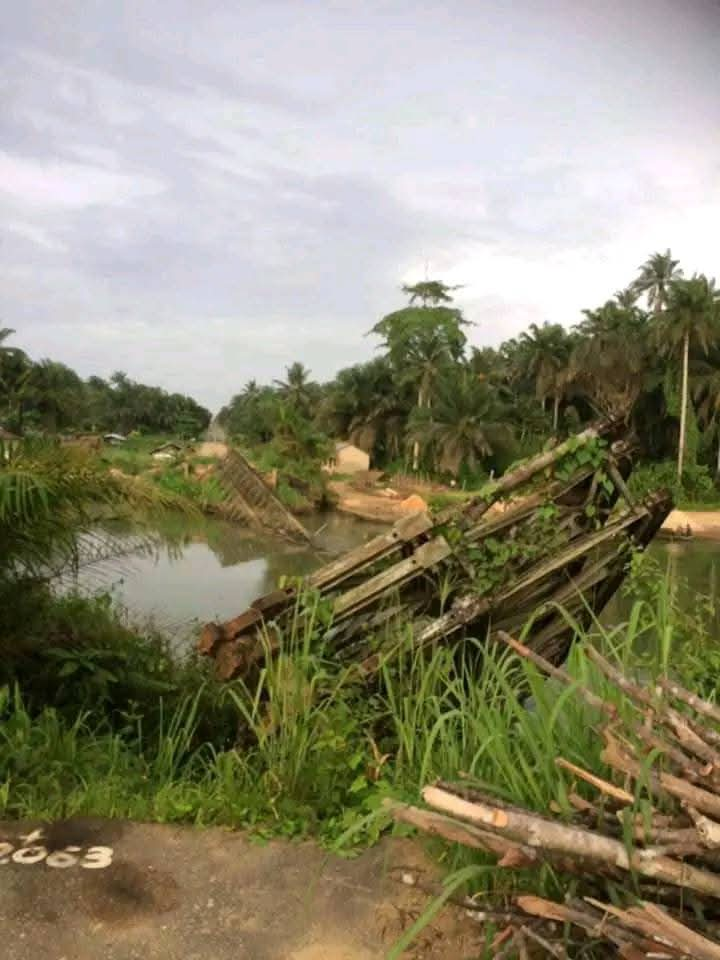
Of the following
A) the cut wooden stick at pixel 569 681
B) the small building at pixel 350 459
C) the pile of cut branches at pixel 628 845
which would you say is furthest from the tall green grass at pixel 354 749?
the small building at pixel 350 459

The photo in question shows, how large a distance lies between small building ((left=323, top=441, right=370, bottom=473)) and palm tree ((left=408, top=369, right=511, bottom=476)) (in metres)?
3.52

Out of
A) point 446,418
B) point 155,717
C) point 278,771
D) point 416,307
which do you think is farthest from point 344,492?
point 278,771

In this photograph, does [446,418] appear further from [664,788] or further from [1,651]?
[664,788]

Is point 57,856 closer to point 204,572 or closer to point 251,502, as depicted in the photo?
point 204,572

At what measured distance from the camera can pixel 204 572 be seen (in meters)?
12.2

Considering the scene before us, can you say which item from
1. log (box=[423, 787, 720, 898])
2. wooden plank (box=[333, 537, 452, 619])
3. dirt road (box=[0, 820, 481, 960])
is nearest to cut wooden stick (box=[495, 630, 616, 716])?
log (box=[423, 787, 720, 898])

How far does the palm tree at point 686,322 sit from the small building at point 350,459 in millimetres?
10784

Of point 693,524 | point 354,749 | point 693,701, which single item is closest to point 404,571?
point 354,749

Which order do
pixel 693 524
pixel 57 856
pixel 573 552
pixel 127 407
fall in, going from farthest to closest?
pixel 127 407 < pixel 693 524 < pixel 573 552 < pixel 57 856

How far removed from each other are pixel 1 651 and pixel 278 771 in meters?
2.01

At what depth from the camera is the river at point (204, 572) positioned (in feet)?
15.2

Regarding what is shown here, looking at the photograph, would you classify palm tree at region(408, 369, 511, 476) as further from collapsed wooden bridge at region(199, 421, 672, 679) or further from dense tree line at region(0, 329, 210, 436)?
→ collapsed wooden bridge at region(199, 421, 672, 679)

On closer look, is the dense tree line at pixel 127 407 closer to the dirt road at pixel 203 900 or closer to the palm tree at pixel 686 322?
the palm tree at pixel 686 322

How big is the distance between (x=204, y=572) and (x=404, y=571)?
28.8 feet
